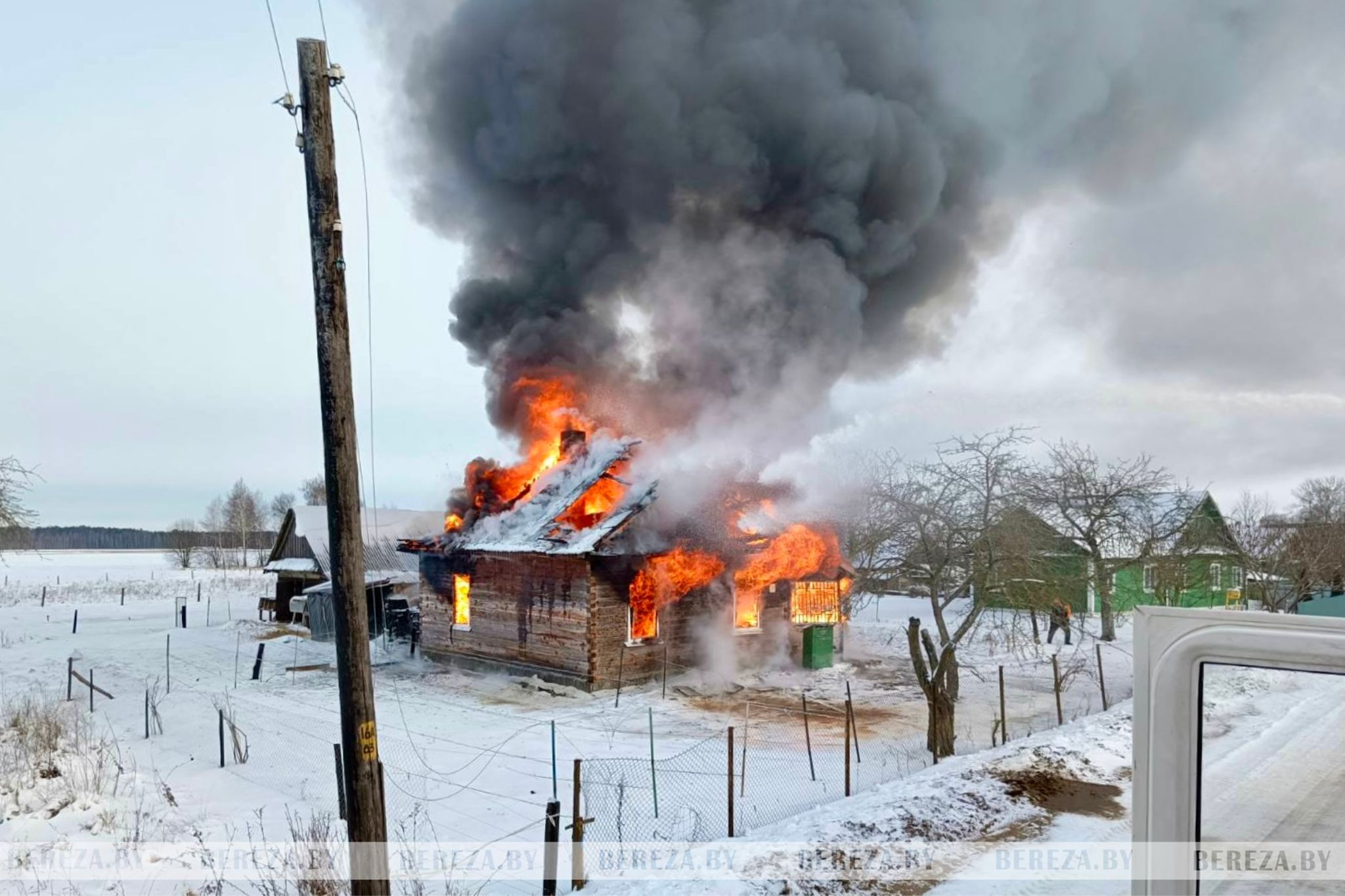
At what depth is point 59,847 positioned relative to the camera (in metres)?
7.72

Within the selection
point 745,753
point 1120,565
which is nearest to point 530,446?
point 745,753

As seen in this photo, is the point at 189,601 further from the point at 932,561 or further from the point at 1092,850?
the point at 1092,850

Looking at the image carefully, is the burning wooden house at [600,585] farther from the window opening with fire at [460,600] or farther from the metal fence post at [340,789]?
the metal fence post at [340,789]

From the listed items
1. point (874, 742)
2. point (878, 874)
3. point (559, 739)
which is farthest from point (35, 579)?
point (878, 874)

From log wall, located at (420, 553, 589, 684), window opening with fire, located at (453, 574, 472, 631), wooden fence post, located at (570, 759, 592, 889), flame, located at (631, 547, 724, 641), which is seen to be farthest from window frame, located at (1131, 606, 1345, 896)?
window opening with fire, located at (453, 574, 472, 631)

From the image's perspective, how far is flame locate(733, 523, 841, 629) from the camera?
2039 cm

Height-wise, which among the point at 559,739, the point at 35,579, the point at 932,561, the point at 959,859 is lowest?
the point at 35,579

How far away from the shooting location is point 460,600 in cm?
2105

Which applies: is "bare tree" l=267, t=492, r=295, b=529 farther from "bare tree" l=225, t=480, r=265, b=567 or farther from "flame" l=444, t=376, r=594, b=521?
"flame" l=444, t=376, r=594, b=521

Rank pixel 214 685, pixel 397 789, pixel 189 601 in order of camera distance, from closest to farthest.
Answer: pixel 397 789
pixel 214 685
pixel 189 601

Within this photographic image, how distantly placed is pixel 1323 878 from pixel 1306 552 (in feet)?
73.7

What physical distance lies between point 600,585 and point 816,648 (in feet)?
20.0

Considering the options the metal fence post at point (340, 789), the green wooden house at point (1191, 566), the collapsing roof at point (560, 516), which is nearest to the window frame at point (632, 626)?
the collapsing roof at point (560, 516)

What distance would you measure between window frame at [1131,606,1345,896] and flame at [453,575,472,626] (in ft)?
63.6
